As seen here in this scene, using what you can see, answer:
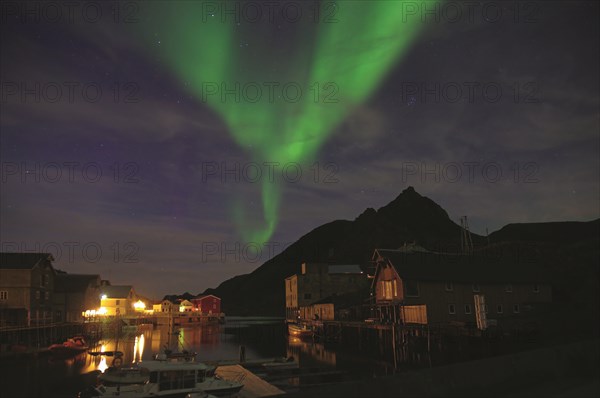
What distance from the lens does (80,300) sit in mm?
93188

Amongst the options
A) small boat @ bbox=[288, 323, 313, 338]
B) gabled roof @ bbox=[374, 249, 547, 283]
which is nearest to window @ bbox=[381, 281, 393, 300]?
gabled roof @ bbox=[374, 249, 547, 283]

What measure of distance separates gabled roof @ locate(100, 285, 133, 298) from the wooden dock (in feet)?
337

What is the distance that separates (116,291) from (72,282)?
41.6 meters

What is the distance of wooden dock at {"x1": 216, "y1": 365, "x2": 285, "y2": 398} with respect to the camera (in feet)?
102

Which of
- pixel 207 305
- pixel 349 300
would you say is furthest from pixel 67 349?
pixel 207 305

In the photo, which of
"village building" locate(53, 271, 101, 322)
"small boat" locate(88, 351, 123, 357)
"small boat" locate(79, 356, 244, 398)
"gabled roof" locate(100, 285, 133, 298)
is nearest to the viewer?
"small boat" locate(79, 356, 244, 398)

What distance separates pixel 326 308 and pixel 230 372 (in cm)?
5820

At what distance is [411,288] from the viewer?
58.7m

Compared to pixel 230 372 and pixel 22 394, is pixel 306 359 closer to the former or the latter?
pixel 230 372

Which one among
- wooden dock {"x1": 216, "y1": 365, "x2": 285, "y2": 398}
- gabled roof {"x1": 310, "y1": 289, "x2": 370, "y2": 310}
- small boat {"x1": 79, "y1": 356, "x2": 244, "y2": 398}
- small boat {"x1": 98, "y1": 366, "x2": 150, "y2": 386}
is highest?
gabled roof {"x1": 310, "y1": 289, "x2": 370, "y2": 310}

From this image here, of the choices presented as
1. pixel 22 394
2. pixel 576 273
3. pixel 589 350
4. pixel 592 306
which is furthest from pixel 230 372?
pixel 576 273

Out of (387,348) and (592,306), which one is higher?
(592,306)

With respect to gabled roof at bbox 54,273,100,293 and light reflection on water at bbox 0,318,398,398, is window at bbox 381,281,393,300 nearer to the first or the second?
light reflection on water at bbox 0,318,398,398

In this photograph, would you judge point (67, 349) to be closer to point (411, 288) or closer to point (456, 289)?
point (411, 288)
